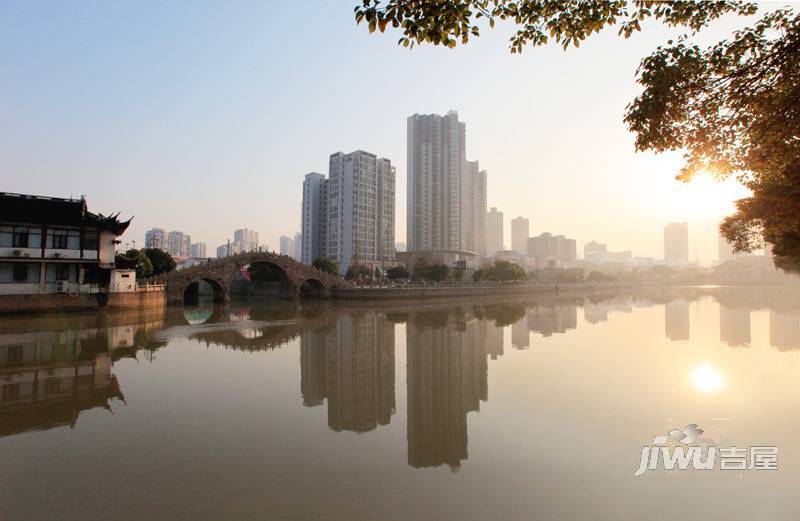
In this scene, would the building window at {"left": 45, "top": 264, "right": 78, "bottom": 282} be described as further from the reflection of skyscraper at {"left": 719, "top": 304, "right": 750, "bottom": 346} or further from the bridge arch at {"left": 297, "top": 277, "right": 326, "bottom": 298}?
the reflection of skyscraper at {"left": 719, "top": 304, "right": 750, "bottom": 346}

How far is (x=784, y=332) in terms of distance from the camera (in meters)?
21.7

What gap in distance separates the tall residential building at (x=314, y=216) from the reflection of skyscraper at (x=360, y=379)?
83.2 meters

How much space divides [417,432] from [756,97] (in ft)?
25.8

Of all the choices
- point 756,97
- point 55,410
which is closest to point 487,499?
point 756,97

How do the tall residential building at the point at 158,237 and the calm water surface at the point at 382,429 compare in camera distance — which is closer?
the calm water surface at the point at 382,429

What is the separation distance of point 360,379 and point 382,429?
4246 mm

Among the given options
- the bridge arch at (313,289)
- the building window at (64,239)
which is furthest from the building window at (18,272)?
the bridge arch at (313,289)

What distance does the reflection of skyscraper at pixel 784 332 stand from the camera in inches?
704

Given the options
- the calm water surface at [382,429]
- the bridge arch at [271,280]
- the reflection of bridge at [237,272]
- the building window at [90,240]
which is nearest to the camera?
the calm water surface at [382,429]

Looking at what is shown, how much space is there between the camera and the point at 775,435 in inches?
309

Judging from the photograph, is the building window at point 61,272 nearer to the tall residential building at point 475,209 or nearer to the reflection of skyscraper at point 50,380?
the reflection of skyscraper at point 50,380

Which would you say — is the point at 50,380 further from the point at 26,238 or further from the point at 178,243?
the point at 178,243

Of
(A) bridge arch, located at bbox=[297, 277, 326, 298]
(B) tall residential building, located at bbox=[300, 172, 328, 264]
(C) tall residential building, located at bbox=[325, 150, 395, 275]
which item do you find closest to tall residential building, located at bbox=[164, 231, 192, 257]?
(B) tall residential building, located at bbox=[300, 172, 328, 264]

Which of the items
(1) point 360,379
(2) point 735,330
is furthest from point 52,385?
(2) point 735,330
